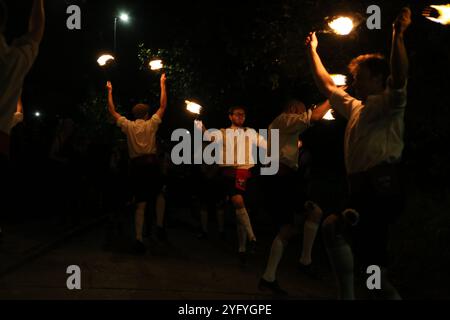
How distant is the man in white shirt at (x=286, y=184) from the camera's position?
19.5 ft

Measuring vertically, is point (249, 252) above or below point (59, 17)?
below

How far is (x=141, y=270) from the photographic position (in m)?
7.13

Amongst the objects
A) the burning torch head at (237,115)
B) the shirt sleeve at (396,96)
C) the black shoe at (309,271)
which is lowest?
the black shoe at (309,271)

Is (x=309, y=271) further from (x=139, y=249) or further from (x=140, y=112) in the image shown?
(x=140, y=112)

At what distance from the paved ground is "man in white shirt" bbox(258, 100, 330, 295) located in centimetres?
37

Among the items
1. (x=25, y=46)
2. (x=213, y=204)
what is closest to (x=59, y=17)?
(x=213, y=204)

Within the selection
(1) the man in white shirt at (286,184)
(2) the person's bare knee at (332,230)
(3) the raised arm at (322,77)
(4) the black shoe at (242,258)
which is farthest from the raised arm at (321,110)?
(4) the black shoe at (242,258)

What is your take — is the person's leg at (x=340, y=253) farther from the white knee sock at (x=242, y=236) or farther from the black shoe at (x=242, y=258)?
the black shoe at (x=242, y=258)

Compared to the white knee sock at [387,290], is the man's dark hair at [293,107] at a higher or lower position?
higher

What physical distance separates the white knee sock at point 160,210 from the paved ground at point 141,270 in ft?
1.10

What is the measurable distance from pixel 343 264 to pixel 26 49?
278 cm

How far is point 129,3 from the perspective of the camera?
12242mm
